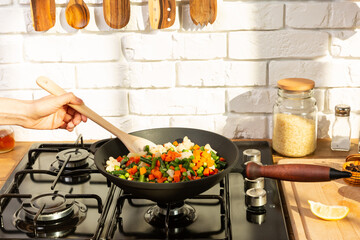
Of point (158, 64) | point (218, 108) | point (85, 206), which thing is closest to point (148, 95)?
point (158, 64)

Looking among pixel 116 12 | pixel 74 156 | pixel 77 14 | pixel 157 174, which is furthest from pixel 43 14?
pixel 157 174

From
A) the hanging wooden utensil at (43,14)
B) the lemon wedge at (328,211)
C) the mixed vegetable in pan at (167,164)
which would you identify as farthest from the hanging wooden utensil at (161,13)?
A: the lemon wedge at (328,211)

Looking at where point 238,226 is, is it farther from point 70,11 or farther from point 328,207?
point 70,11

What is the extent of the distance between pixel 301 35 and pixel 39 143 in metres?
0.95

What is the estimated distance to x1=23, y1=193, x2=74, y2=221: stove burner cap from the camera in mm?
1241

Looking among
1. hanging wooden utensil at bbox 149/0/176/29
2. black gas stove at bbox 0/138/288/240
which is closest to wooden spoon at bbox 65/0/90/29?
hanging wooden utensil at bbox 149/0/176/29

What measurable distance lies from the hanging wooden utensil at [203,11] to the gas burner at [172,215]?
2.02 feet

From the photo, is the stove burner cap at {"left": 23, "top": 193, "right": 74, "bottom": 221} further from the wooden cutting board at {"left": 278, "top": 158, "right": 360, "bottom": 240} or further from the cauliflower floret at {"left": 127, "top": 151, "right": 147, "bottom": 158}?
the wooden cutting board at {"left": 278, "top": 158, "right": 360, "bottom": 240}

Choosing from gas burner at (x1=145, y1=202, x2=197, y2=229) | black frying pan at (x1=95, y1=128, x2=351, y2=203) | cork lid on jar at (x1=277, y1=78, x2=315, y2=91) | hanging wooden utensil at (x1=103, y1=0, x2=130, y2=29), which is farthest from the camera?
hanging wooden utensil at (x1=103, y1=0, x2=130, y2=29)

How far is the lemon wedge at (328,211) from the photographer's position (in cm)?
121

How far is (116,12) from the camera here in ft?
5.24

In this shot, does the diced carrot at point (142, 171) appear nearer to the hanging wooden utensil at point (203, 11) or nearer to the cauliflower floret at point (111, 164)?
the cauliflower floret at point (111, 164)

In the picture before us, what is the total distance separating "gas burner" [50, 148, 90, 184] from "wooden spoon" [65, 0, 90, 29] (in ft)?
1.33

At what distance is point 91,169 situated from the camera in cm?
149
